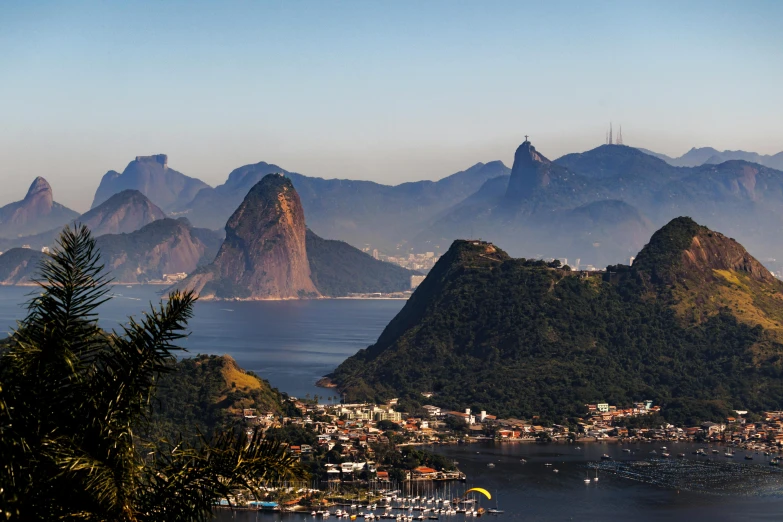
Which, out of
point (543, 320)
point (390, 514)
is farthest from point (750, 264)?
point (390, 514)

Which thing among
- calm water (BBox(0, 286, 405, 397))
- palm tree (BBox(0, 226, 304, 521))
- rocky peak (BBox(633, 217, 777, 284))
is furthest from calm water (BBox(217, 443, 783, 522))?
palm tree (BBox(0, 226, 304, 521))

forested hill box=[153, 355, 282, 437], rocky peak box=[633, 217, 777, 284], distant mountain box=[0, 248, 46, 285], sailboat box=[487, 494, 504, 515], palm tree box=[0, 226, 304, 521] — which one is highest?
distant mountain box=[0, 248, 46, 285]

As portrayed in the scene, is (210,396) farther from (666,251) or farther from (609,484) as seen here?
(666,251)

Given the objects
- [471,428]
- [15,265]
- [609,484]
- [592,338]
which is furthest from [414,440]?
[15,265]

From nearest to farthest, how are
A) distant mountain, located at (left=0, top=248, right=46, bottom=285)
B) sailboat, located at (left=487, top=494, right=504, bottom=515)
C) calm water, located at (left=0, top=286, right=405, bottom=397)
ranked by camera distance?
1. sailboat, located at (left=487, top=494, right=504, bottom=515)
2. calm water, located at (left=0, top=286, right=405, bottom=397)
3. distant mountain, located at (left=0, top=248, right=46, bottom=285)

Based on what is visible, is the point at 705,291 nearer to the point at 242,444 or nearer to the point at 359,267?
the point at 242,444

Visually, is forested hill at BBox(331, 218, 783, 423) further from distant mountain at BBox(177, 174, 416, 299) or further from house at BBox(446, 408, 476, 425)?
distant mountain at BBox(177, 174, 416, 299)
